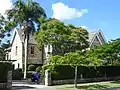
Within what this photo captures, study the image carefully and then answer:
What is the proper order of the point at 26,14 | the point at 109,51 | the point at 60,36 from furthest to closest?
the point at 26,14 → the point at 60,36 → the point at 109,51

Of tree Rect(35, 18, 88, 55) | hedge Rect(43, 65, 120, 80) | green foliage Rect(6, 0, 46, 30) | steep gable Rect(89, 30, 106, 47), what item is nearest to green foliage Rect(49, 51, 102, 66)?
hedge Rect(43, 65, 120, 80)

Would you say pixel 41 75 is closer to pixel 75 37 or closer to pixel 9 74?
pixel 9 74

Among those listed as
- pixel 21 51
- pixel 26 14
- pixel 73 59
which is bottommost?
pixel 73 59

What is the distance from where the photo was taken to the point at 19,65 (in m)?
54.1

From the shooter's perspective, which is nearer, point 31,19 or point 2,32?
point 2,32

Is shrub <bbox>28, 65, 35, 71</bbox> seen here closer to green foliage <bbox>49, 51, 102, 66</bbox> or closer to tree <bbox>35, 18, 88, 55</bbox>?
tree <bbox>35, 18, 88, 55</bbox>

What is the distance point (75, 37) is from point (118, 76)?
8362 mm

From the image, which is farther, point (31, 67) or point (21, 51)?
point (21, 51)

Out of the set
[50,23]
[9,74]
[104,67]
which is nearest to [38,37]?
[50,23]

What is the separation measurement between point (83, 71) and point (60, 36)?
7.69 meters

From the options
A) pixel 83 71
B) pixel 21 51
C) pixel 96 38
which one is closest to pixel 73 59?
pixel 83 71

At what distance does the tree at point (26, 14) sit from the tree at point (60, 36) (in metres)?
1.97

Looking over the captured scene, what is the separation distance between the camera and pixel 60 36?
4084 cm

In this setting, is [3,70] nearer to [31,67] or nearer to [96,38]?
[31,67]
